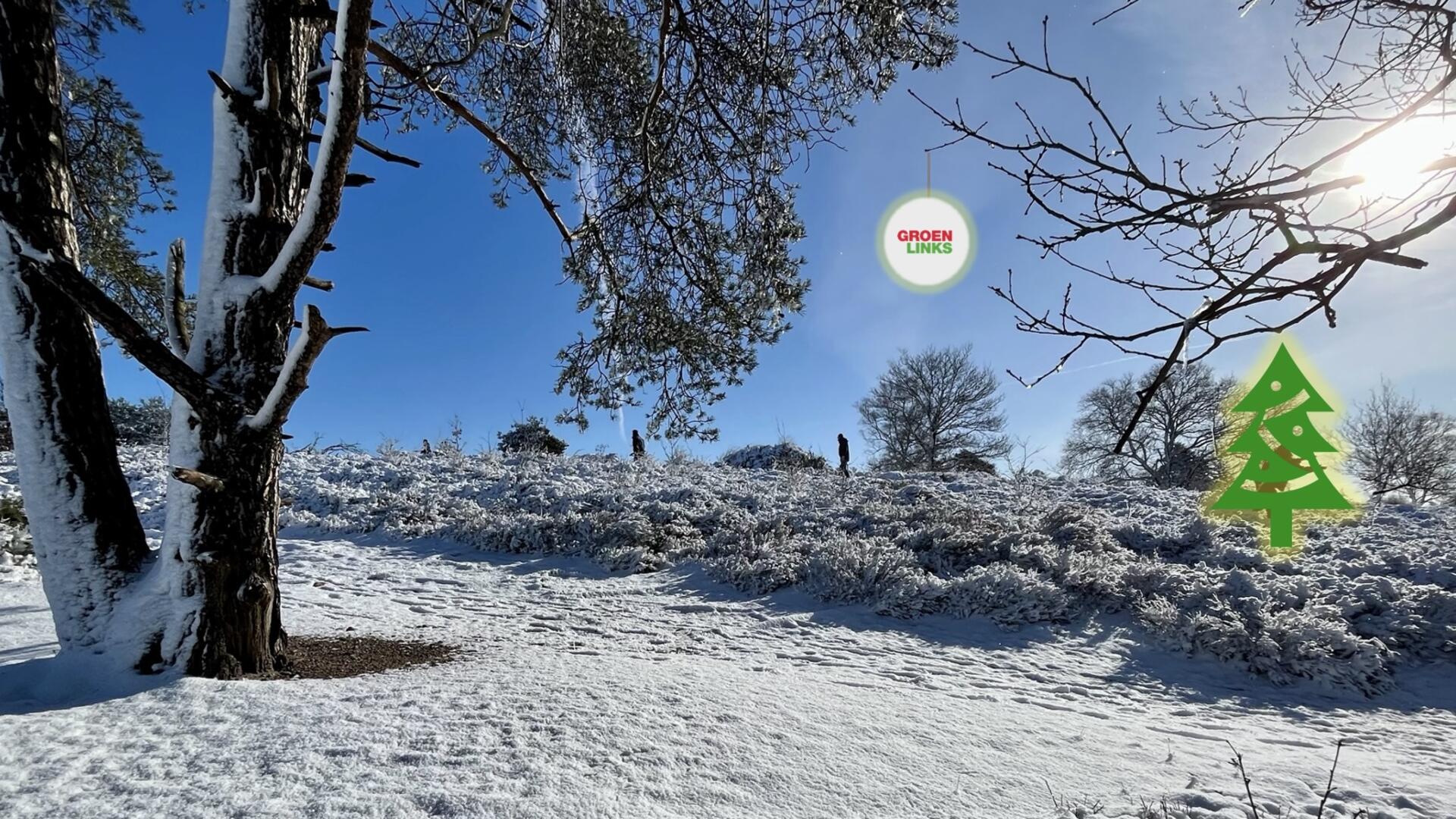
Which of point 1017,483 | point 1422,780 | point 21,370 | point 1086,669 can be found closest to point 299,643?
point 21,370

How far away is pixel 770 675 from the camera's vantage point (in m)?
3.56

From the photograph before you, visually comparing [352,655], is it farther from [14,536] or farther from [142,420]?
[142,420]

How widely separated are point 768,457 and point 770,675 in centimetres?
1553

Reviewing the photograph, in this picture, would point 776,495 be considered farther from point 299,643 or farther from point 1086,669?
point 299,643

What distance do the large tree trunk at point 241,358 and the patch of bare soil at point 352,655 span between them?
180 millimetres

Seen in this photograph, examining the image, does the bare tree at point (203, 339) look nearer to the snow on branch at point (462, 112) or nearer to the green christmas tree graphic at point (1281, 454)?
the snow on branch at point (462, 112)

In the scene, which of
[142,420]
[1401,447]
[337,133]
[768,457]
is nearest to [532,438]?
[768,457]

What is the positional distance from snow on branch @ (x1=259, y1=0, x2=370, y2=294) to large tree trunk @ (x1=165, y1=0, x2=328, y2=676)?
368mm

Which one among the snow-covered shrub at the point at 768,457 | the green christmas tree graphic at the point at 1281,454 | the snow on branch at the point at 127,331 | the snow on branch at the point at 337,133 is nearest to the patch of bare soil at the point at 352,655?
the snow on branch at the point at 127,331

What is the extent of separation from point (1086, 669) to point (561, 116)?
5918 millimetres

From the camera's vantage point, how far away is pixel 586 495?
915 cm

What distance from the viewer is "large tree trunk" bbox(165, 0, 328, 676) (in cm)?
271

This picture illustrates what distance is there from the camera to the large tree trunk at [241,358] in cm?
271

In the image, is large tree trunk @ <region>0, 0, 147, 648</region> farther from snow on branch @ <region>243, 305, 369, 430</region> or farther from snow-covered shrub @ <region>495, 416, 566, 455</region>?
snow-covered shrub @ <region>495, 416, 566, 455</region>
